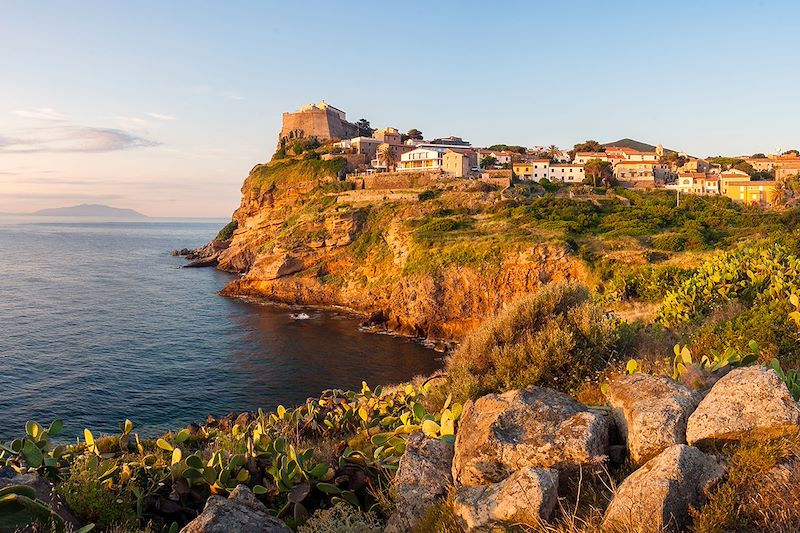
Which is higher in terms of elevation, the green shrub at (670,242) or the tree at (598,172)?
the tree at (598,172)

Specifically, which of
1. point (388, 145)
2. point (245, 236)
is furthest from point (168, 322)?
point (388, 145)

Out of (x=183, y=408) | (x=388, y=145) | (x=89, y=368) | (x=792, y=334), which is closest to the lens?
(x=792, y=334)

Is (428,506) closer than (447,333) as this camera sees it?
Yes

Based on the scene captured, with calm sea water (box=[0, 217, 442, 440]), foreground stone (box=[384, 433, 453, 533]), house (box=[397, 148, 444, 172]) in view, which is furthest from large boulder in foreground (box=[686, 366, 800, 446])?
house (box=[397, 148, 444, 172])

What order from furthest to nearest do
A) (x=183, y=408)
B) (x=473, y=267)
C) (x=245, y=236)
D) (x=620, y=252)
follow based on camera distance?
(x=245, y=236) → (x=473, y=267) → (x=620, y=252) → (x=183, y=408)

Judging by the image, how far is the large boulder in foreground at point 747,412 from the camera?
4.71 metres

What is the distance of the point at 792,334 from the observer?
31.7ft

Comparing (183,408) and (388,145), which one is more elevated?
(388,145)

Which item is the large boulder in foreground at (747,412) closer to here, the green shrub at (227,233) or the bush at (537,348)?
the bush at (537,348)

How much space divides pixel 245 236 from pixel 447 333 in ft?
169

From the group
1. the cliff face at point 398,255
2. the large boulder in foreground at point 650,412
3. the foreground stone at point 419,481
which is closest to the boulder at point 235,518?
the foreground stone at point 419,481

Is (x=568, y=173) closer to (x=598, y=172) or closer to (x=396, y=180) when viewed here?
(x=598, y=172)

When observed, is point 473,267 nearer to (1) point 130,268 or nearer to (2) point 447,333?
(2) point 447,333

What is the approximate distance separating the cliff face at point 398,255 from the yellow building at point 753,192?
3621cm
